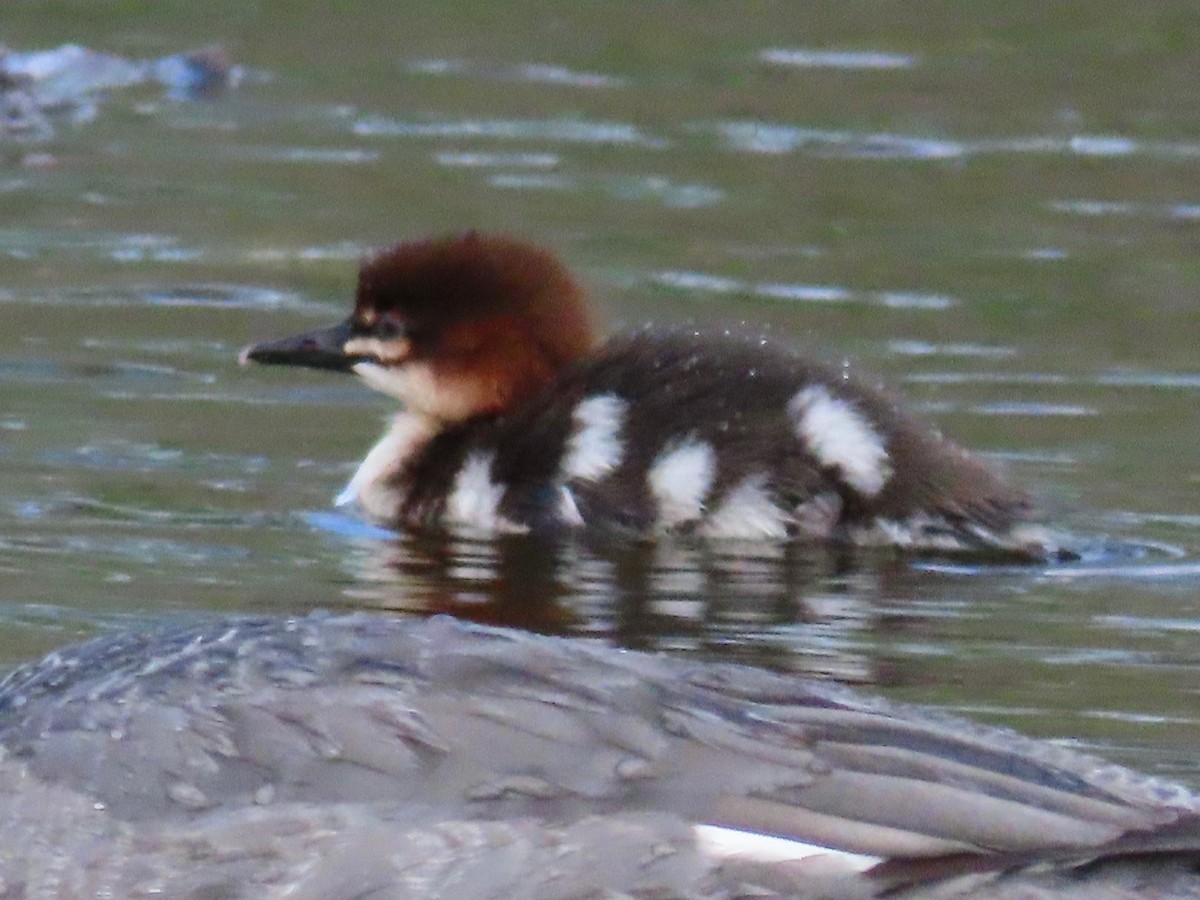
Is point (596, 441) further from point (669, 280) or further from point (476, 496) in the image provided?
point (669, 280)

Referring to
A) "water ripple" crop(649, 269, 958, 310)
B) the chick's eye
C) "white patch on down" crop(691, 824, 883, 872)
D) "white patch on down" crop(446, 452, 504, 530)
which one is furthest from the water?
"white patch on down" crop(691, 824, 883, 872)

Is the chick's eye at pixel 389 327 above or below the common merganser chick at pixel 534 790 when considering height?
above

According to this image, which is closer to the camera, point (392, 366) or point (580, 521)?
point (580, 521)

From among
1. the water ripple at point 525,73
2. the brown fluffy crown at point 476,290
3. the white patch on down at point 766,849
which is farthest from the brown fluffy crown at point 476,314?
the water ripple at point 525,73

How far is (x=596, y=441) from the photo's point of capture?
574 centimetres

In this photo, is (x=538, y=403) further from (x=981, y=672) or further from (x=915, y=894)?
(x=915, y=894)

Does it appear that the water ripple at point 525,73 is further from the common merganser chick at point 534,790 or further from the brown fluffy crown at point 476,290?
the common merganser chick at point 534,790

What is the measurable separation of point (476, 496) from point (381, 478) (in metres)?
0.19

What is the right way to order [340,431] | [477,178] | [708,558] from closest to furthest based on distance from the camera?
[708,558] → [340,431] → [477,178]

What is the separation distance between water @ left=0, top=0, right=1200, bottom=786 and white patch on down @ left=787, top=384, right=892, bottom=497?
16 centimetres

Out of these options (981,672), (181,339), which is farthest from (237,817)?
(181,339)

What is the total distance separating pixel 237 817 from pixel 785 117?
22.7 ft

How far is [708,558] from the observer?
18.1 ft

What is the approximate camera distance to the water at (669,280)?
198 inches
